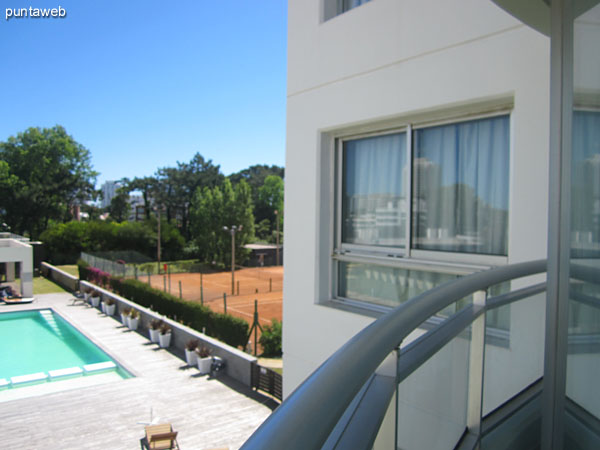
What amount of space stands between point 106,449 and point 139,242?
43.0 m

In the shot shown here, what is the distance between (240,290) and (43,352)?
15.4 meters

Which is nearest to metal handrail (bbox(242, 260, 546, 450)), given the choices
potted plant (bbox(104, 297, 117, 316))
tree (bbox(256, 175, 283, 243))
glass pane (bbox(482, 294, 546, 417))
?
glass pane (bbox(482, 294, 546, 417))

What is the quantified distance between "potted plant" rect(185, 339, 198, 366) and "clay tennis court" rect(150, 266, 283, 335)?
6.13 meters

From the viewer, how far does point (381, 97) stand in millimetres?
3961

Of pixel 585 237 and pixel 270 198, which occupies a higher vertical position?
pixel 270 198

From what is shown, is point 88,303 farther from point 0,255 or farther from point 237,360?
point 237,360

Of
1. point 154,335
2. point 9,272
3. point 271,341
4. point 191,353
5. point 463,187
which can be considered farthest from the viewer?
point 9,272

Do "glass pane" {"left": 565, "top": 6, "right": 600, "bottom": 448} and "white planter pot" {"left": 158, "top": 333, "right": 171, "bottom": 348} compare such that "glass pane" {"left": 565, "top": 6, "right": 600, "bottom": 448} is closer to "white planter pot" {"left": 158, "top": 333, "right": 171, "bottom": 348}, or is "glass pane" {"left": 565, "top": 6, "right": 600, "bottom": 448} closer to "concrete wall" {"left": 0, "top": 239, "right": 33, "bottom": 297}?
"white planter pot" {"left": 158, "top": 333, "right": 171, "bottom": 348}

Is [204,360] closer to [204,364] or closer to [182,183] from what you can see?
[204,364]

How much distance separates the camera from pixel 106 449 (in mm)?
10680

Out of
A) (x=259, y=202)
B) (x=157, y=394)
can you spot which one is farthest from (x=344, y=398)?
(x=259, y=202)

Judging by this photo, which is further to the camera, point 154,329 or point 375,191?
point 154,329

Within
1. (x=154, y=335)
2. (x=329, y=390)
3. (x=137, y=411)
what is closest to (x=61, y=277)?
(x=154, y=335)

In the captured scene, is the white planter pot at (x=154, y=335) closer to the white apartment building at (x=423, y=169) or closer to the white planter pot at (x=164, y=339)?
the white planter pot at (x=164, y=339)
